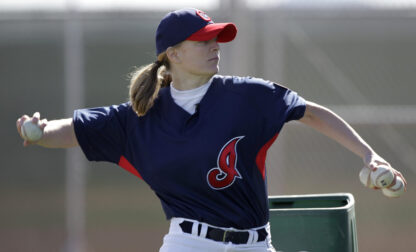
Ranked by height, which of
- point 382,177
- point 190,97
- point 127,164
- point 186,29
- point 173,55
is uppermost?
point 186,29

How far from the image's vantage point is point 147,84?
10.6 ft

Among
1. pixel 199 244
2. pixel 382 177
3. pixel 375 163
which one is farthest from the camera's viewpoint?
pixel 199 244

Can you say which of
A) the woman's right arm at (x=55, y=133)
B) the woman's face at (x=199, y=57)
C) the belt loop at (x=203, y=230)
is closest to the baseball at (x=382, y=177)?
the belt loop at (x=203, y=230)

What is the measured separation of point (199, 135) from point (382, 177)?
32.1 inches

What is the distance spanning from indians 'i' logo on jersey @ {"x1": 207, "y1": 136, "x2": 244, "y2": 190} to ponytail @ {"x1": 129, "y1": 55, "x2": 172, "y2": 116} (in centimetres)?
45

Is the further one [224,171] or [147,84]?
[147,84]

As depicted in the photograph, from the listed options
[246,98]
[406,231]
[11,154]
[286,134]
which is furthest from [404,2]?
[11,154]

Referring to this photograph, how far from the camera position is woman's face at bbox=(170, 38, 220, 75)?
10.2 feet

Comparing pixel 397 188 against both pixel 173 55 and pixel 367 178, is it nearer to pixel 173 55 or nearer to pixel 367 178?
pixel 367 178

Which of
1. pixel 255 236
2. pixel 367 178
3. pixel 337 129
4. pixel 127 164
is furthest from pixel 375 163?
pixel 127 164

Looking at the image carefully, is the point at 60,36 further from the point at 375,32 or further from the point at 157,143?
the point at 157,143

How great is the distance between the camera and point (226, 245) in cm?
294

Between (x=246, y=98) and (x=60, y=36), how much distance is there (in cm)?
623

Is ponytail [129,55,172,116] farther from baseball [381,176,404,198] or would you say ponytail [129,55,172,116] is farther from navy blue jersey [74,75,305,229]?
baseball [381,176,404,198]
